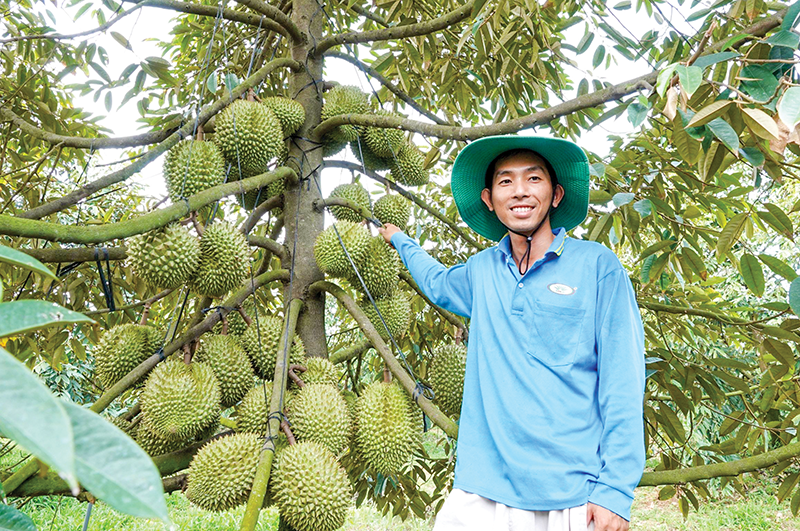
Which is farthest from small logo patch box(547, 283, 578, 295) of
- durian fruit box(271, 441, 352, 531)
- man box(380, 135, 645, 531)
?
durian fruit box(271, 441, 352, 531)

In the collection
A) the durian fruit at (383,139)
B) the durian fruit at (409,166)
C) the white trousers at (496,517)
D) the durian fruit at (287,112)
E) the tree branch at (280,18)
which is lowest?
the white trousers at (496,517)

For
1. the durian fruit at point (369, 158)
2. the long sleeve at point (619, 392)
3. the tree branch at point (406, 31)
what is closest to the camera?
the long sleeve at point (619, 392)

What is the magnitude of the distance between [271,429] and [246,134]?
0.81 meters

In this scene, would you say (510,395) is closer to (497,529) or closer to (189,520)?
(497,529)

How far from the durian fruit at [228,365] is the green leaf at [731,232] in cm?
126

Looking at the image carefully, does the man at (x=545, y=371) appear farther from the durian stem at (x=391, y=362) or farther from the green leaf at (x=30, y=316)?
the green leaf at (x=30, y=316)

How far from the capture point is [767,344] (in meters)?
1.58

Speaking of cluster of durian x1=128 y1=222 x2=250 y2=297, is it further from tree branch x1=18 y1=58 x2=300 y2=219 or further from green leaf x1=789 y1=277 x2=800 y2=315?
green leaf x1=789 y1=277 x2=800 y2=315

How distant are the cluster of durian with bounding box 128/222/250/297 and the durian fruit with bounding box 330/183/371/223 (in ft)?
1.51

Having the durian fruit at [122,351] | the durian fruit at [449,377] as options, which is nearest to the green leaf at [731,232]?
the durian fruit at [449,377]

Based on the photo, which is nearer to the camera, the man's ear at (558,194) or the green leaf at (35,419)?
the green leaf at (35,419)

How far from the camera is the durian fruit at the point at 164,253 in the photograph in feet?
4.28

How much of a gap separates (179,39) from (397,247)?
230 cm

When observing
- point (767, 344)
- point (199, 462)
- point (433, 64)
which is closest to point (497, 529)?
point (199, 462)
